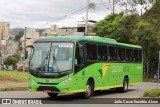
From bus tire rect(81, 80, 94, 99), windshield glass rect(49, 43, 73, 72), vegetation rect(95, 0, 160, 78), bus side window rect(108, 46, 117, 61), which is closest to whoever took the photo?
windshield glass rect(49, 43, 73, 72)

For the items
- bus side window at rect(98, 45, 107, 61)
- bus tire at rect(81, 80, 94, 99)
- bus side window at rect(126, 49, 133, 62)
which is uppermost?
bus side window at rect(98, 45, 107, 61)

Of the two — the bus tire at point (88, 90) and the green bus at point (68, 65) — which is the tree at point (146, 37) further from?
the bus tire at point (88, 90)

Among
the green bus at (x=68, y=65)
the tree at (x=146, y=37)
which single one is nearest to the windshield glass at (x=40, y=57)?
the green bus at (x=68, y=65)

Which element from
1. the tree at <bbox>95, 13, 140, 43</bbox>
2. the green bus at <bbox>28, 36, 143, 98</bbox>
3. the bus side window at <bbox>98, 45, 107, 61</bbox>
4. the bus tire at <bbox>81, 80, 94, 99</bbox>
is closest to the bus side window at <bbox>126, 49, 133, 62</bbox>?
the green bus at <bbox>28, 36, 143, 98</bbox>

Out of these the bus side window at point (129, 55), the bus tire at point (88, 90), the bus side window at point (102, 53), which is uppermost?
the bus side window at point (102, 53)

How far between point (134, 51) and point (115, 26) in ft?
110

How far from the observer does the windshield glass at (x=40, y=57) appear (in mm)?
18594

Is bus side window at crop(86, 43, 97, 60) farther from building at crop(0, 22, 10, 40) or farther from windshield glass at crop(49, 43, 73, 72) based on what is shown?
building at crop(0, 22, 10, 40)

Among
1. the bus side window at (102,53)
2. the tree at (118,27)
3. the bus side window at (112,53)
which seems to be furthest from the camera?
the tree at (118,27)

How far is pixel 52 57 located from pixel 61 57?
419 millimetres

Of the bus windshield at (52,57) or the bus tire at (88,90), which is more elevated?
the bus windshield at (52,57)

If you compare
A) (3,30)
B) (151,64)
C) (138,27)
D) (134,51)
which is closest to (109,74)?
(134,51)

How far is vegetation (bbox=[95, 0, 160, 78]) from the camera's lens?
53.7 m

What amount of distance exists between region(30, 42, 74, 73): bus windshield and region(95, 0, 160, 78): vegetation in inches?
1211
